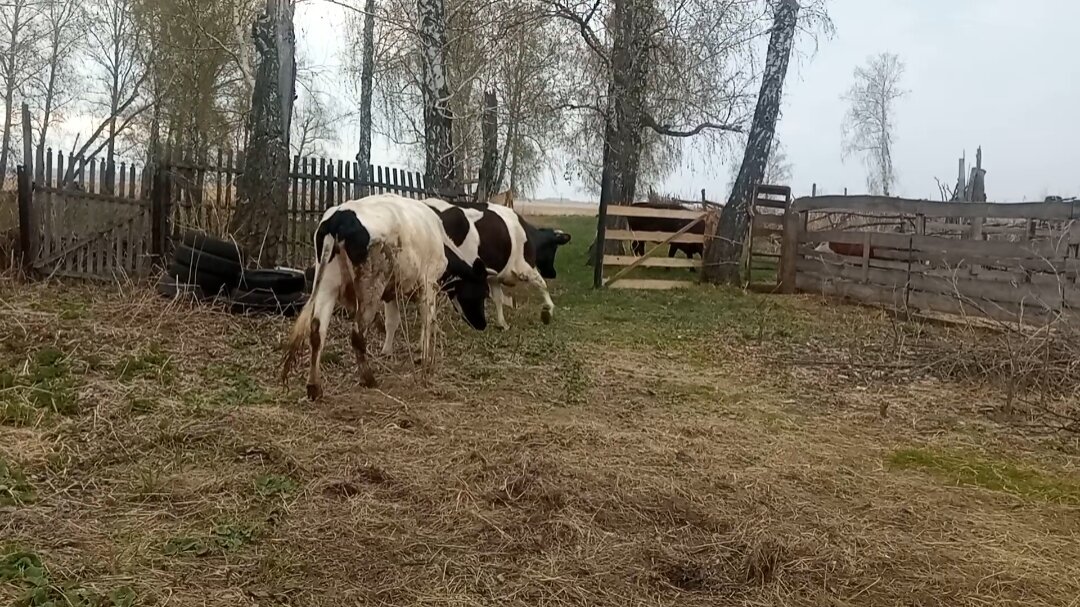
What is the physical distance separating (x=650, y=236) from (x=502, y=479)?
10340 millimetres

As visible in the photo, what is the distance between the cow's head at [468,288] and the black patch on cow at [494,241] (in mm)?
471

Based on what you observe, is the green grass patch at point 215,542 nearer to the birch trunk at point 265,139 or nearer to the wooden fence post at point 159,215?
the birch trunk at point 265,139

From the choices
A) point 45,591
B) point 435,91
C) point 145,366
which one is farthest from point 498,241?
point 45,591

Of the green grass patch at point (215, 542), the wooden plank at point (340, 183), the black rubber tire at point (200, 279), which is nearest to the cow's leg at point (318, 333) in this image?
the green grass patch at point (215, 542)

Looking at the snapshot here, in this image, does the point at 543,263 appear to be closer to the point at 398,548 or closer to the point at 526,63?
the point at 398,548

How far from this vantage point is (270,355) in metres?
6.45

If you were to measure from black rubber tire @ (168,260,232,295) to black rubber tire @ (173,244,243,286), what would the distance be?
2cm

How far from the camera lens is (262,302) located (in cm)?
779

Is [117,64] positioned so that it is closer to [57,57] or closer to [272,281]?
[57,57]

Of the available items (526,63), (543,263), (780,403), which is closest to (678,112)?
(526,63)

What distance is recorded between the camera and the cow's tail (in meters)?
5.30

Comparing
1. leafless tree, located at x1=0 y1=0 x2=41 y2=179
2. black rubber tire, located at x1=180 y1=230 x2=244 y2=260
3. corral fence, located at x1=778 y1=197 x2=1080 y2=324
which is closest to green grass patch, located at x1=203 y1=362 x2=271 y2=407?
black rubber tire, located at x1=180 y1=230 x2=244 y2=260

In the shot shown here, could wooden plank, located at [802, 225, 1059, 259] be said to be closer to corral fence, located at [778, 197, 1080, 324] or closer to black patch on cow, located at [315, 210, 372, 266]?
corral fence, located at [778, 197, 1080, 324]

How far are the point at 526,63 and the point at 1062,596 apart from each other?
1849 cm
